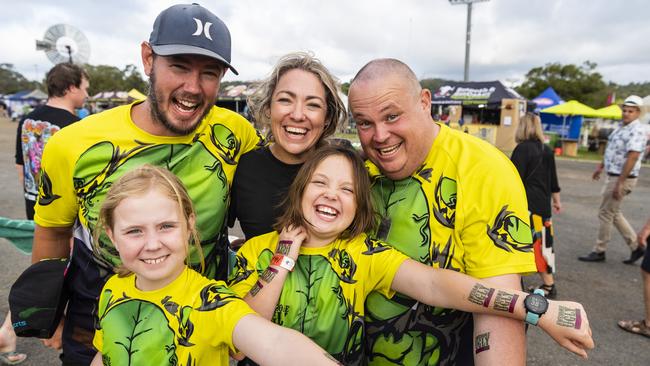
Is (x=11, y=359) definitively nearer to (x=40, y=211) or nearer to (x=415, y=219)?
(x=40, y=211)

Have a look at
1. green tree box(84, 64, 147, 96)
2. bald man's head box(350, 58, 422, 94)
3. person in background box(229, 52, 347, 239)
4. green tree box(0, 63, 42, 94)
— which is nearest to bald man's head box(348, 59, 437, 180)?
bald man's head box(350, 58, 422, 94)

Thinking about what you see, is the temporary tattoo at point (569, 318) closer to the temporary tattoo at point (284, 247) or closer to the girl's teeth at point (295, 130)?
the temporary tattoo at point (284, 247)

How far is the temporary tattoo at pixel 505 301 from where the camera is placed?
1.56m

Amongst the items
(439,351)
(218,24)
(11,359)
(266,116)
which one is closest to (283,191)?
(266,116)

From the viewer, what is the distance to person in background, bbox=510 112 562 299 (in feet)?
Answer: 16.0

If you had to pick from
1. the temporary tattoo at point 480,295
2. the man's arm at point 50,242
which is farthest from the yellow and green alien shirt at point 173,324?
the temporary tattoo at point 480,295

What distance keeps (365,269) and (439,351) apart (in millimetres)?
537

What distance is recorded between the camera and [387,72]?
6.23 ft

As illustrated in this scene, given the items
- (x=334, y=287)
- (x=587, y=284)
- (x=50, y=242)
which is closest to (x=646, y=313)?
(x=587, y=284)

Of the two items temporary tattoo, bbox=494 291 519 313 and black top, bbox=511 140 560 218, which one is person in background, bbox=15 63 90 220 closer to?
temporary tattoo, bbox=494 291 519 313

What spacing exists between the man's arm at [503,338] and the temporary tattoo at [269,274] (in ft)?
2.98

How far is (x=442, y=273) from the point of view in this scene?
5.55ft

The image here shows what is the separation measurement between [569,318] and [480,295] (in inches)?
12.4

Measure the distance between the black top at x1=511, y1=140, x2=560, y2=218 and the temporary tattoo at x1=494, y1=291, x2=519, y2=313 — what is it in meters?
3.89
